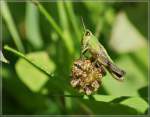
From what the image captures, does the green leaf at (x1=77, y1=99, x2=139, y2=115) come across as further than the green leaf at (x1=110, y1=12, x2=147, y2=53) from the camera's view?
No

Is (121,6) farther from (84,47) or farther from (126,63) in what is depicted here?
(84,47)

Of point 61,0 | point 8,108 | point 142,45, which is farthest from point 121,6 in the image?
point 8,108

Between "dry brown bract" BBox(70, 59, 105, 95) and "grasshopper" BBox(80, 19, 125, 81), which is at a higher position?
"grasshopper" BBox(80, 19, 125, 81)

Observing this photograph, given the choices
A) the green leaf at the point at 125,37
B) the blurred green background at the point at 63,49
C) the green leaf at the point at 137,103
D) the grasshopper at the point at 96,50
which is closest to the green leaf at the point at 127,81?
the blurred green background at the point at 63,49

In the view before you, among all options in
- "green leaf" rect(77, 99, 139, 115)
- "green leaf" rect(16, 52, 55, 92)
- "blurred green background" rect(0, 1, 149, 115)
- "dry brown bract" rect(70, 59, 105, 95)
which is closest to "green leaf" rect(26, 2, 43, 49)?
"blurred green background" rect(0, 1, 149, 115)

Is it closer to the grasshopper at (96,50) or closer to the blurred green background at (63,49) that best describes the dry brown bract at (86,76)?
the grasshopper at (96,50)

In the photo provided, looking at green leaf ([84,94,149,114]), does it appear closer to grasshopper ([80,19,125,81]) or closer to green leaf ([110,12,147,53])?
grasshopper ([80,19,125,81])

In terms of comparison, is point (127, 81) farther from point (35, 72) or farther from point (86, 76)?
point (86, 76)
